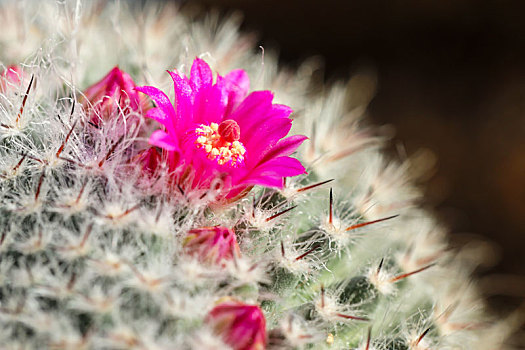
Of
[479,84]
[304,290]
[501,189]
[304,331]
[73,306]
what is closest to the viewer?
[73,306]

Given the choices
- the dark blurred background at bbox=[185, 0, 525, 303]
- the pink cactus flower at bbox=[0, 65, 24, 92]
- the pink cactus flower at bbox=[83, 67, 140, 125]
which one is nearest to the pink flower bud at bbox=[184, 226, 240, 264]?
the pink cactus flower at bbox=[83, 67, 140, 125]

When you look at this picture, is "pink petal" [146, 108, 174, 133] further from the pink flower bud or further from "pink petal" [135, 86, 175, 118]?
the pink flower bud

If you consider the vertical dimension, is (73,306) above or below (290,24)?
below

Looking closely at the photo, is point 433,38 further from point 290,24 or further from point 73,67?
point 73,67

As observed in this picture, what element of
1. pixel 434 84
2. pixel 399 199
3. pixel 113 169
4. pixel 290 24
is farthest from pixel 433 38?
pixel 113 169

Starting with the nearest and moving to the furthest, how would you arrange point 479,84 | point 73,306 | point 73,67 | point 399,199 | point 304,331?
point 73,306, point 304,331, point 73,67, point 399,199, point 479,84

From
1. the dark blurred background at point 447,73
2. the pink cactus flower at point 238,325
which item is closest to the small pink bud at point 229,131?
the pink cactus flower at point 238,325

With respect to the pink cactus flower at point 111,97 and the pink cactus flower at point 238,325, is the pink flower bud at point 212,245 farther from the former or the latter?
the pink cactus flower at point 111,97
